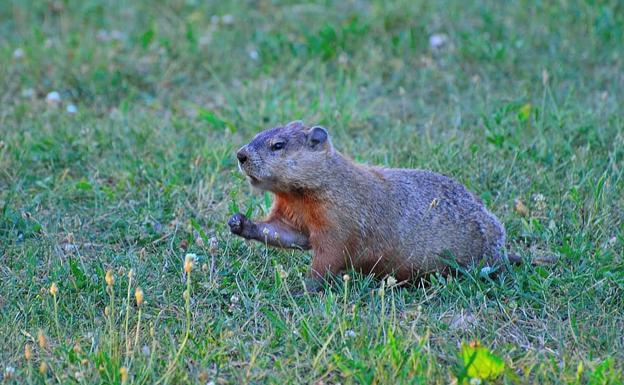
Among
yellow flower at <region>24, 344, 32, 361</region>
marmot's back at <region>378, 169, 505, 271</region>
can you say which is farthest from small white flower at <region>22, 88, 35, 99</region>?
yellow flower at <region>24, 344, 32, 361</region>

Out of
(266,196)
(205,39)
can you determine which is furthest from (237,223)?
(205,39)

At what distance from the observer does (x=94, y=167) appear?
6.36 m

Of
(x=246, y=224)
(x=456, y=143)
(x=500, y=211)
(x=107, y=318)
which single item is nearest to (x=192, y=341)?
(x=107, y=318)

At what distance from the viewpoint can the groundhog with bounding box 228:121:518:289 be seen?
486 cm

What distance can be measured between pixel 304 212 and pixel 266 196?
0.89 meters

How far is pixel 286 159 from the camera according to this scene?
192 inches

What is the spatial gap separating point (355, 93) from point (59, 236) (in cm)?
285

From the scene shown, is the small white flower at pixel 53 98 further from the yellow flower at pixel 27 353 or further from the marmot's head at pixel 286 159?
the yellow flower at pixel 27 353

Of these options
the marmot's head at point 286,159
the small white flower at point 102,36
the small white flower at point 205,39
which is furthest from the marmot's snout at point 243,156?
the small white flower at point 102,36

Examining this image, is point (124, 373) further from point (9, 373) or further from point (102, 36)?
point (102, 36)

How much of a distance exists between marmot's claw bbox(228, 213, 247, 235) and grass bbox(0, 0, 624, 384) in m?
0.20

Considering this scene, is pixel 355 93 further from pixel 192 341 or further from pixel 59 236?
pixel 192 341

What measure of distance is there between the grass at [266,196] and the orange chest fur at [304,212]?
0.88 feet

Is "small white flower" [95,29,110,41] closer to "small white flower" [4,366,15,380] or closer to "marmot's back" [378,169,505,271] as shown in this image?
"marmot's back" [378,169,505,271]
